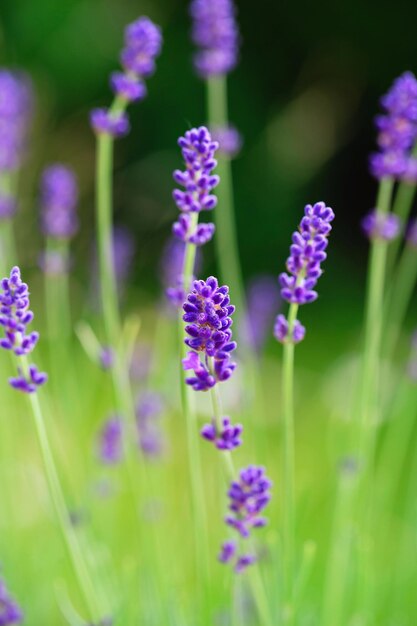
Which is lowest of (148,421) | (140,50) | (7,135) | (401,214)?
(148,421)

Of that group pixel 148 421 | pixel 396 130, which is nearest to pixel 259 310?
pixel 148 421

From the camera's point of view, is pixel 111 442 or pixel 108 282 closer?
pixel 108 282

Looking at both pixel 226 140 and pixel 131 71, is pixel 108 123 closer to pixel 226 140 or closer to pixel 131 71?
pixel 131 71

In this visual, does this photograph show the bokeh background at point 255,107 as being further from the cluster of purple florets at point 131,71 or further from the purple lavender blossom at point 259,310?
the cluster of purple florets at point 131,71

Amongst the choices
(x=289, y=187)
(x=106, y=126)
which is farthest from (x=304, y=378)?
(x=106, y=126)

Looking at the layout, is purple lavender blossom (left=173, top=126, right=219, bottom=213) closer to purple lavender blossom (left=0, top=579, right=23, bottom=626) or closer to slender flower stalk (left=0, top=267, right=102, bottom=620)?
slender flower stalk (left=0, top=267, right=102, bottom=620)

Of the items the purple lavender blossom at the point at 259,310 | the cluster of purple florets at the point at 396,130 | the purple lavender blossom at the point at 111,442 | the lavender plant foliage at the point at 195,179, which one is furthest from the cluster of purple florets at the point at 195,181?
the purple lavender blossom at the point at 259,310
